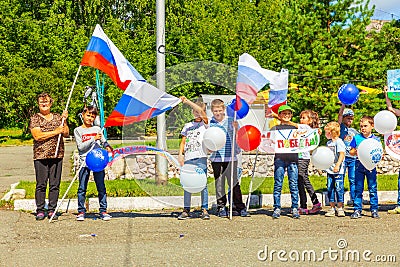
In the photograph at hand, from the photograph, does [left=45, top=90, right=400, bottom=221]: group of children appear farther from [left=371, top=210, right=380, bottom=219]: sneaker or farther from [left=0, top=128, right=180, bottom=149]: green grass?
[left=0, top=128, right=180, bottom=149]: green grass

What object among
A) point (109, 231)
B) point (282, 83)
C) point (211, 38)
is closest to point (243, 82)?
point (282, 83)

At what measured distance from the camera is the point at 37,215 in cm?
846

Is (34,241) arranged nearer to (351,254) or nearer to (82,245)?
(82,245)

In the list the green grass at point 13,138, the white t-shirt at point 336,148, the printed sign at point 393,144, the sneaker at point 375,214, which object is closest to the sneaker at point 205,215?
the white t-shirt at point 336,148

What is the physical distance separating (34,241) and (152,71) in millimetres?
21070

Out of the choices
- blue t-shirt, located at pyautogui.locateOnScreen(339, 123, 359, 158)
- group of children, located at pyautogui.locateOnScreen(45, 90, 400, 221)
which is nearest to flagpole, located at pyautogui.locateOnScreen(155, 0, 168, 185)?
group of children, located at pyautogui.locateOnScreen(45, 90, 400, 221)

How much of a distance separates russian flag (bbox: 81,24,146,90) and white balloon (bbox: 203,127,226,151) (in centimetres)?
128

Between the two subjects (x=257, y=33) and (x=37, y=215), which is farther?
(x=257, y=33)

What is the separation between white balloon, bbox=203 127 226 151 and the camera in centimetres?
805

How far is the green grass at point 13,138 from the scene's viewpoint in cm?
2812

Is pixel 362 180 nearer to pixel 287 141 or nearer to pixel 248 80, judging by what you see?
pixel 287 141

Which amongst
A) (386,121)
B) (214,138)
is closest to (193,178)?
(214,138)

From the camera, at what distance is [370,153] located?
834 cm

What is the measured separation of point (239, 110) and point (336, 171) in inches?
70.7
